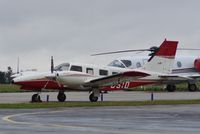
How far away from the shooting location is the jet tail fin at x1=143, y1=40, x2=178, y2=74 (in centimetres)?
4209

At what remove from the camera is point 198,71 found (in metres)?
62.6

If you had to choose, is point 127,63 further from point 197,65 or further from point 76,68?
point 76,68

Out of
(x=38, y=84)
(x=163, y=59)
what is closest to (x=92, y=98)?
(x=38, y=84)

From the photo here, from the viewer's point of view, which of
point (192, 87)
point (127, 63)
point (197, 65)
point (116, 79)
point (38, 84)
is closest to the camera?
point (38, 84)

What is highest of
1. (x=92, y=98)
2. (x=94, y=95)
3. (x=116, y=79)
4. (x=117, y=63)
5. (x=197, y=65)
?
(x=197, y=65)

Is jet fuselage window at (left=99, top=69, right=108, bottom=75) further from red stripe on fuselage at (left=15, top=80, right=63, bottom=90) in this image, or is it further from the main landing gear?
red stripe on fuselage at (left=15, top=80, right=63, bottom=90)

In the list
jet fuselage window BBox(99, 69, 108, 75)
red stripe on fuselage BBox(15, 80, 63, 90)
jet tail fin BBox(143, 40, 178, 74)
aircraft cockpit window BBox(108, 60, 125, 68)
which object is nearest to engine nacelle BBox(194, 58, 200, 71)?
aircraft cockpit window BBox(108, 60, 125, 68)

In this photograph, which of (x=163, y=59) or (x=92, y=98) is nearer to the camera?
(x=92, y=98)

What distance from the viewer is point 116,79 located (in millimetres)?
37812

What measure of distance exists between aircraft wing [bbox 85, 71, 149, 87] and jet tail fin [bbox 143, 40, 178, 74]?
3830 mm

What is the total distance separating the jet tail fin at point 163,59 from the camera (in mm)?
42094

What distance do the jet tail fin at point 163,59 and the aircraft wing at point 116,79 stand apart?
12.6 ft

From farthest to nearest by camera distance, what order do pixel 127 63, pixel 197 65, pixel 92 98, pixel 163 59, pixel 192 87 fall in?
pixel 197 65 < pixel 192 87 < pixel 127 63 < pixel 163 59 < pixel 92 98

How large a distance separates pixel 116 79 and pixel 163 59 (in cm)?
589
